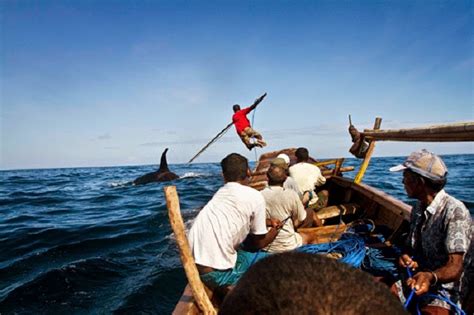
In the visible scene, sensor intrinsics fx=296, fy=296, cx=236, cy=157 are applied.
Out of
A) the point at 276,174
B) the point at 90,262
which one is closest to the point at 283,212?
the point at 276,174

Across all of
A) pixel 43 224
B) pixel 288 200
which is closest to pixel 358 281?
pixel 288 200

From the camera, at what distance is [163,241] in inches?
335

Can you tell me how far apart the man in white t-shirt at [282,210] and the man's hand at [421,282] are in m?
2.19

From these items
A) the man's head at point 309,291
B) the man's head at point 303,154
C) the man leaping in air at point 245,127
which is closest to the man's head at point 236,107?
the man leaping in air at point 245,127

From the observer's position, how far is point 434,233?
9.72 ft

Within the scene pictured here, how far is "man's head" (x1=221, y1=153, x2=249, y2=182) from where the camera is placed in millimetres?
3756

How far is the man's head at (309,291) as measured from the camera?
708 mm

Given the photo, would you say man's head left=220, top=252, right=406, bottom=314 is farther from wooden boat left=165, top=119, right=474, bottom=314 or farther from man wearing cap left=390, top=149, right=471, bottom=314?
man wearing cap left=390, top=149, right=471, bottom=314

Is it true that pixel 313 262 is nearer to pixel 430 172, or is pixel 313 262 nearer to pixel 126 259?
pixel 430 172

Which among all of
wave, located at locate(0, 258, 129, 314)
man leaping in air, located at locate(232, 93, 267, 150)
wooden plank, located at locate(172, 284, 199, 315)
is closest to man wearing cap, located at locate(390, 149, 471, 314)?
wooden plank, located at locate(172, 284, 199, 315)

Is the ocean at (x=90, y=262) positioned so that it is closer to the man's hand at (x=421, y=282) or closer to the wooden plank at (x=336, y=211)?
the wooden plank at (x=336, y=211)

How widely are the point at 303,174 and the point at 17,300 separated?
6.30 m

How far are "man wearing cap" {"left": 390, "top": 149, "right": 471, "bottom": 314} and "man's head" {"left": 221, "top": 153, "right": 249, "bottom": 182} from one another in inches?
68.7

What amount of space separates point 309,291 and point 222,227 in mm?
2753
